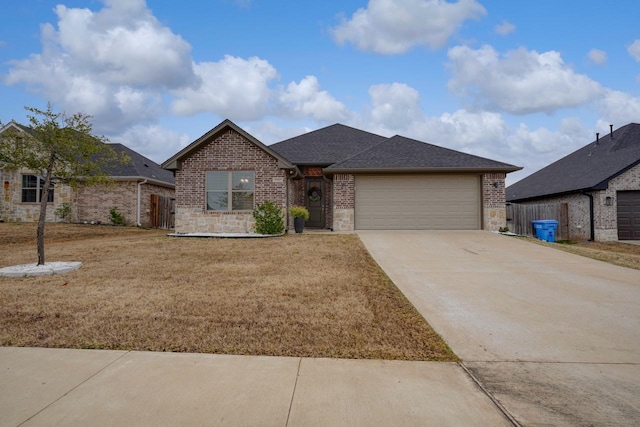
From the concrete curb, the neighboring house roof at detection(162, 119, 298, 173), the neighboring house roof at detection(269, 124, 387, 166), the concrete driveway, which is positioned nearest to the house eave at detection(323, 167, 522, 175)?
the neighboring house roof at detection(162, 119, 298, 173)

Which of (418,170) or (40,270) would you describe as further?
(418,170)

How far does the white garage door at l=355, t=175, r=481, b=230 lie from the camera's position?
1461 cm

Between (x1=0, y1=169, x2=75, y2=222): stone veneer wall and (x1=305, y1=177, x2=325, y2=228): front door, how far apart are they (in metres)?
13.0

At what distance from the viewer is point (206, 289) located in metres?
5.79

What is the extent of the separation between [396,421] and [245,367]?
1.39 meters

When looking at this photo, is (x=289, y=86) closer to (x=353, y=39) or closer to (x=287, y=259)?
(x=353, y=39)

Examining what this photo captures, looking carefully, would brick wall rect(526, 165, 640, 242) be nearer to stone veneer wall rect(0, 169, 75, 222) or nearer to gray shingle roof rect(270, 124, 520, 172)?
gray shingle roof rect(270, 124, 520, 172)

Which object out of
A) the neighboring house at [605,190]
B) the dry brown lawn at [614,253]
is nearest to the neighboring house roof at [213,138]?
the dry brown lawn at [614,253]

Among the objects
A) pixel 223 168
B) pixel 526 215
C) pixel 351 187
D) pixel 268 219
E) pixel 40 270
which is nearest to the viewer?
pixel 40 270

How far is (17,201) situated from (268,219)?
15373 millimetres

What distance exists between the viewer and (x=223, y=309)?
4.66 m

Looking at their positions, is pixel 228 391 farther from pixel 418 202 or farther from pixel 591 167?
pixel 591 167

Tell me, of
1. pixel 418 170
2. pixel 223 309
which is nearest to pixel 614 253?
pixel 418 170

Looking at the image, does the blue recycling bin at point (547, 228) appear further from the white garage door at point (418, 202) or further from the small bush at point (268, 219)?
the small bush at point (268, 219)
